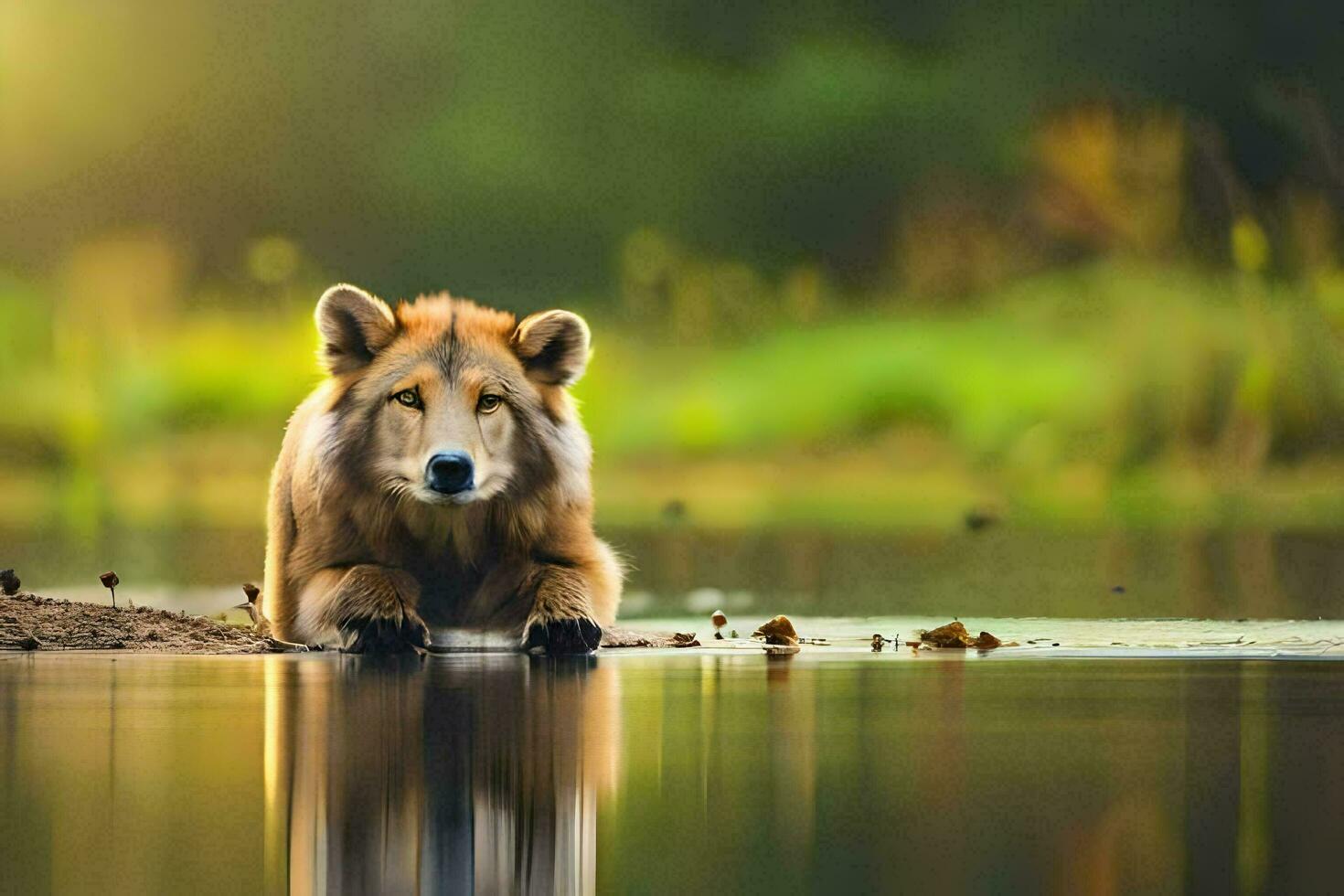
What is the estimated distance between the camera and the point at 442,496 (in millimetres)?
6102

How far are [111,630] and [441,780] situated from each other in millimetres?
4376

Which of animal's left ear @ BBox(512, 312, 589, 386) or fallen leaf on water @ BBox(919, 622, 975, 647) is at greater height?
animal's left ear @ BBox(512, 312, 589, 386)

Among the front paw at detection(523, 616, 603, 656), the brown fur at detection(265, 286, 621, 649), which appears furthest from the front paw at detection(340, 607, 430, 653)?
the front paw at detection(523, 616, 603, 656)

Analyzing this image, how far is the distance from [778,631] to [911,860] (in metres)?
4.92

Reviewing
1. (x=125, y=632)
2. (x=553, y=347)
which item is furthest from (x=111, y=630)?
(x=553, y=347)

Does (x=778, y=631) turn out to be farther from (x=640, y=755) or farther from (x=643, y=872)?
(x=643, y=872)

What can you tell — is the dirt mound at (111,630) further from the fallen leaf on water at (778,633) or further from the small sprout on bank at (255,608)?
the fallen leaf on water at (778,633)

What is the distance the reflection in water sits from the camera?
2166 millimetres

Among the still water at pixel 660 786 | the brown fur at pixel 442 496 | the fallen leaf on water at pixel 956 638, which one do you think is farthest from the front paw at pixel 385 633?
the fallen leaf on water at pixel 956 638

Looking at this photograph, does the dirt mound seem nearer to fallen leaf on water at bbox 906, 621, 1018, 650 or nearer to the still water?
the still water

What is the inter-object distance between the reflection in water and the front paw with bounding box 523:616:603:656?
3.42ft

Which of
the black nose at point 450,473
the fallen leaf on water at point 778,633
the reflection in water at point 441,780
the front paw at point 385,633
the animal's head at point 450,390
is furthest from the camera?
the fallen leaf on water at point 778,633

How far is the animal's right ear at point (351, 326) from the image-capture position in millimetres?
6383

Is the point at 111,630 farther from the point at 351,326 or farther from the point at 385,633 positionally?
the point at 351,326
